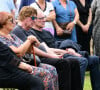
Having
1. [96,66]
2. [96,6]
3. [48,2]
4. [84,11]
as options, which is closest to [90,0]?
[84,11]

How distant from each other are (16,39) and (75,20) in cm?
339

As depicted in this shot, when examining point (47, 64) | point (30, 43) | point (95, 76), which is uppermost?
point (30, 43)

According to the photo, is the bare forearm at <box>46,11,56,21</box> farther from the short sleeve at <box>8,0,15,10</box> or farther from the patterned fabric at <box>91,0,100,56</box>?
the patterned fabric at <box>91,0,100,56</box>

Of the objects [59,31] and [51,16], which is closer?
[51,16]

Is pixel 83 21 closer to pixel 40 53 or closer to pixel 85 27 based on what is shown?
pixel 85 27

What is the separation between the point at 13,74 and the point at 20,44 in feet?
2.54

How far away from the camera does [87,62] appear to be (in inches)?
346

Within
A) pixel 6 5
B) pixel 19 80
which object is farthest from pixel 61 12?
pixel 19 80

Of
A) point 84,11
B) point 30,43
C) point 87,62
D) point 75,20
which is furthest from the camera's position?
point 84,11

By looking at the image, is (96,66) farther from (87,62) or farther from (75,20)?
(75,20)

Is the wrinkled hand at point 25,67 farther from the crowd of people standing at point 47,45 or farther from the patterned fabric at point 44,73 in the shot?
the patterned fabric at point 44,73

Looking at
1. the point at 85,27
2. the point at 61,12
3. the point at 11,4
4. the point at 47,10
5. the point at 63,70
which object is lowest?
the point at 85,27

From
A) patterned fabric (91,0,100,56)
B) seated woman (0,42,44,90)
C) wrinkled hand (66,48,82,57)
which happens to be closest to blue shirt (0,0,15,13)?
wrinkled hand (66,48,82,57)

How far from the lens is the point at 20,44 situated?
7391 millimetres
